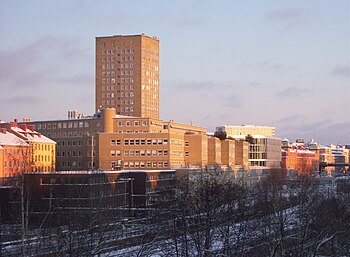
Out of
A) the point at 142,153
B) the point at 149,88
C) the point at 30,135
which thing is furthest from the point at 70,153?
the point at 149,88

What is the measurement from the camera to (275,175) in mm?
122688

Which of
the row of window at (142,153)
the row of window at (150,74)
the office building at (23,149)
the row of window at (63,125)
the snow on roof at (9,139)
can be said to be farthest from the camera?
the row of window at (150,74)

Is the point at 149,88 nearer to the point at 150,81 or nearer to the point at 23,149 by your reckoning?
the point at 150,81

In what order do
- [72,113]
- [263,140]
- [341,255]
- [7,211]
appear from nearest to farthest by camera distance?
[341,255] < [7,211] < [72,113] < [263,140]

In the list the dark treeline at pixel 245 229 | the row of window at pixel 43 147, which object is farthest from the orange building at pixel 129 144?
the dark treeline at pixel 245 229

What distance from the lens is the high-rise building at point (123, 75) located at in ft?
536

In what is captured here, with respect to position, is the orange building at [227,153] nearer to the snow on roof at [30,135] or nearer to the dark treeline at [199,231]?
the snow on roof at [30,135]

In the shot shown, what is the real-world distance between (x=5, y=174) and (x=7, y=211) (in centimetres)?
2687

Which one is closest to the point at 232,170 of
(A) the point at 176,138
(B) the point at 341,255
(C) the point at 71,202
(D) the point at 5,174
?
(A) the point at 176,138

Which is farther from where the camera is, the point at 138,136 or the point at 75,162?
the point at 75,162

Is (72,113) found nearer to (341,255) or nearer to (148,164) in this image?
(148,164)

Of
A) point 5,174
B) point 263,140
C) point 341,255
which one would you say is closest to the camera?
point 341,255

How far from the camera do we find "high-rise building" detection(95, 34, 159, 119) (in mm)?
163250

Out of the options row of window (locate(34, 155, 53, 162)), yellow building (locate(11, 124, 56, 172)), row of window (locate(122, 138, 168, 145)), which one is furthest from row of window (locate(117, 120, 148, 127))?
row of window (locate(34, 155, 53, 162))
